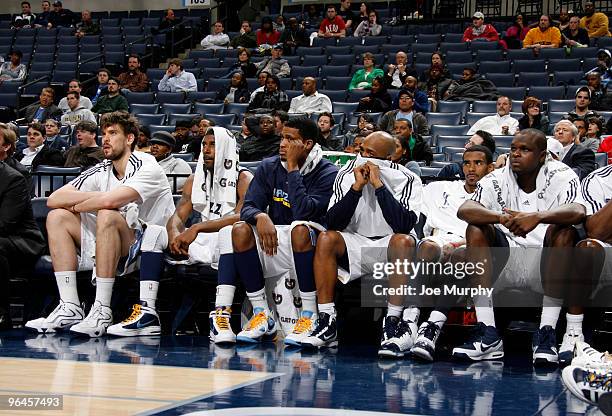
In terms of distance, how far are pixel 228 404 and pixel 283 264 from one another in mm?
2081

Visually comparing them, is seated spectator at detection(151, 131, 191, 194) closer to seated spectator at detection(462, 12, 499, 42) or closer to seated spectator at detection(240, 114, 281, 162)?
seated spectator at detection(240, 114, 281, 162)

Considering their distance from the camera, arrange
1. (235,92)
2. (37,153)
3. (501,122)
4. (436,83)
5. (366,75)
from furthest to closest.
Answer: (235,92) → (366,75) → (436,83) → (501,122) → (37,153)

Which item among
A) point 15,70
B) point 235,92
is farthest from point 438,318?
point 15,70

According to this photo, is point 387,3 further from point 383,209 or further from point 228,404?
point 228,404

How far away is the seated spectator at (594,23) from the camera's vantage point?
494 inches

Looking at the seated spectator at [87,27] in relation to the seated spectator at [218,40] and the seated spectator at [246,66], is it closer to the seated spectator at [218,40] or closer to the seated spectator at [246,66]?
the seated spectator at [218,40]

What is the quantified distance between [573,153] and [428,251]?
2202mm

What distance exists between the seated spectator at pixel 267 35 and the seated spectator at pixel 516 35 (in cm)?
376

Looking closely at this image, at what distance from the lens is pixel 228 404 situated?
339 centimetres

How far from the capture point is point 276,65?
1312cm

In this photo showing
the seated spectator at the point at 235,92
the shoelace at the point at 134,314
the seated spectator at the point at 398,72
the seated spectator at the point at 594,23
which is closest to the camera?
the shoelace at the point at 134,314

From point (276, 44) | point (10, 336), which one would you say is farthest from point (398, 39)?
point (10, 336)

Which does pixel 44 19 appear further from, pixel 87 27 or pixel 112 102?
pixel 112 102

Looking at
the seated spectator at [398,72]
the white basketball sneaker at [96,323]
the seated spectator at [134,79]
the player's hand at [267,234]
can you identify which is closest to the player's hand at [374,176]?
the player's hand at [267,234]
